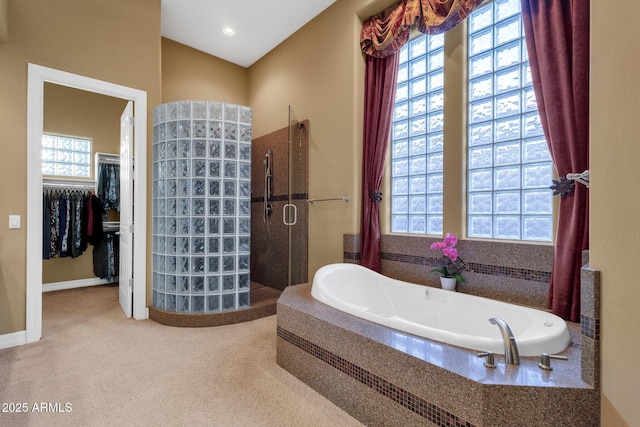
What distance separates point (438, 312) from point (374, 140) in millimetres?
1618

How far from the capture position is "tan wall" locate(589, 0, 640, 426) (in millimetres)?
992

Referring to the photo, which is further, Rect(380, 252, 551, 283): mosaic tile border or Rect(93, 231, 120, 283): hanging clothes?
Rect(93, 231, 120, 283): hanging clothes

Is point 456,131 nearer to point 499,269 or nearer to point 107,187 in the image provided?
point 499,269

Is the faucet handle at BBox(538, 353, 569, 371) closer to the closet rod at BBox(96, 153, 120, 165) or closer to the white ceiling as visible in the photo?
the white ceiling

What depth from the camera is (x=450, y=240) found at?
7.68 ft

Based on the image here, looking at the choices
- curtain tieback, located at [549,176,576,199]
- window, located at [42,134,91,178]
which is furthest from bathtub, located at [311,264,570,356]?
window, located at [42,134,91,178]

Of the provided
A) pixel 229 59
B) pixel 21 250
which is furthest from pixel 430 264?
pixel 229 59

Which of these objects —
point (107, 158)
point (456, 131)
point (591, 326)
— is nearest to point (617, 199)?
point (591, 326)

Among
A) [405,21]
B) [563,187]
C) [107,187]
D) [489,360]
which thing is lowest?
[489,360]

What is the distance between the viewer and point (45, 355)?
233 centimetres

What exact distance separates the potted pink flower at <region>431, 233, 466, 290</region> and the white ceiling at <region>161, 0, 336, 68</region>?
2.75 m

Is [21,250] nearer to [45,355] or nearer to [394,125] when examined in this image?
[45,355]

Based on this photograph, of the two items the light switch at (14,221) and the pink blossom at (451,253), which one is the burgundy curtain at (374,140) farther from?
the light switch at (14,221)

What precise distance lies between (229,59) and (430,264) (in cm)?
399
